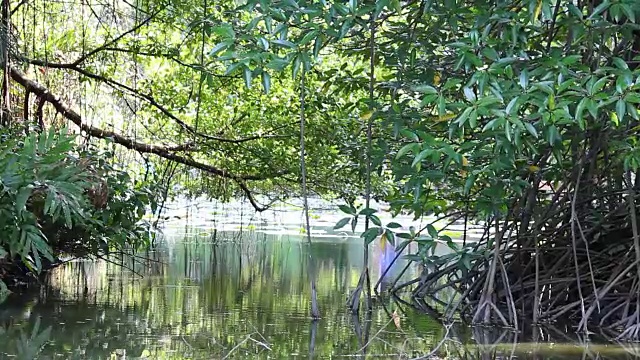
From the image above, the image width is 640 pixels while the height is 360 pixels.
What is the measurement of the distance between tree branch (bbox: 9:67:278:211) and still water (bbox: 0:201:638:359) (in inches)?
43.9

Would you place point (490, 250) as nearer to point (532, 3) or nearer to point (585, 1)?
point (585, 1)

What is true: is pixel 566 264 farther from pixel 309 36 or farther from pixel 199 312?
pixel 309 36

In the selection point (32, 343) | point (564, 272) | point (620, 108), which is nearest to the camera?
point (620, 108)

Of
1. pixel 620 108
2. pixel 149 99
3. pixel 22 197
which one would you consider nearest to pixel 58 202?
pixel 22 197

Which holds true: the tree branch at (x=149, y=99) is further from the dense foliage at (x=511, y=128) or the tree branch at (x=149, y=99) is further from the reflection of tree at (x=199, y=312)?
the dense foliage at (x=511, y=128)

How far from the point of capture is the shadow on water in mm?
3975

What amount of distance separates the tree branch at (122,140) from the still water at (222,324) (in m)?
1.11

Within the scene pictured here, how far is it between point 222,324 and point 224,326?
6 centimetres

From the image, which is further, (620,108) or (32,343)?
(32,343)

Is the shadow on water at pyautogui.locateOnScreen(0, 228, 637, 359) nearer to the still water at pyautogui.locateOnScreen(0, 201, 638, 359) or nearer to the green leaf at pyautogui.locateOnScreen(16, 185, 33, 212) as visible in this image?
the still water at pyautogui.locateOnScreen(0, 201, 638, 359)

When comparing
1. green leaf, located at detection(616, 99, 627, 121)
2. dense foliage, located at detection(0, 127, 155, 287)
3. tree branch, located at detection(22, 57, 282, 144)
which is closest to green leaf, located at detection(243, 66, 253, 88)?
dense foliage, located at detection(0, 127, 155, 287)

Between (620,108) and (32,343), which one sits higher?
→ (620,108)

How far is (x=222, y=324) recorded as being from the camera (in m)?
4.63

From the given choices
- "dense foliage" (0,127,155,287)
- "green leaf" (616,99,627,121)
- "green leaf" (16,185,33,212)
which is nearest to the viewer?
"green leaf" (616,99,627,121)
